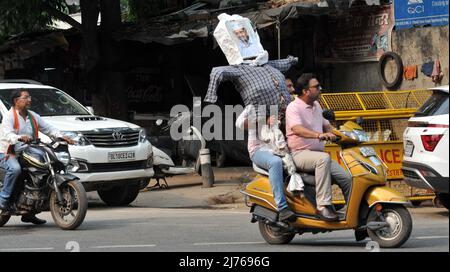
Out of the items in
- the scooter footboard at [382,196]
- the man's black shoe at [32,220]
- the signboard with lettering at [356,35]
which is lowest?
the man's black shoe at [32,220]

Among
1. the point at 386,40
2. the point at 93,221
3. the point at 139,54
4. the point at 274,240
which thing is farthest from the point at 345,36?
the point at 274,240

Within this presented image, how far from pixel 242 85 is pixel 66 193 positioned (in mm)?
2566

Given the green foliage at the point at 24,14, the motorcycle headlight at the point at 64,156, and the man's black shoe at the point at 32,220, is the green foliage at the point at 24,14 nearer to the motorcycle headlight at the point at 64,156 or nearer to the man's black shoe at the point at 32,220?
the motorcycle headlight at the point at 64,156

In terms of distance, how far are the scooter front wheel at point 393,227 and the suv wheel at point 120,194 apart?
6563mm

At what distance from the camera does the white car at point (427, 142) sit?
10555 mm

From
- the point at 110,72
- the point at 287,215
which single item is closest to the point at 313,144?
the point at 287,215

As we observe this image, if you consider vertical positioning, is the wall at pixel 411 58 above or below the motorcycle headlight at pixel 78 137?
above

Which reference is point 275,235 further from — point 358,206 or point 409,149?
point 409,149

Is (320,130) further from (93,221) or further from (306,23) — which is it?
(306,23)

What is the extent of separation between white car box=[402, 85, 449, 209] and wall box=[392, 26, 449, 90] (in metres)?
4.93

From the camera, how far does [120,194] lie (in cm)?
1480

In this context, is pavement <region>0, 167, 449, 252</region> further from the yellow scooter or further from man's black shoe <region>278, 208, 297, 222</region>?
man's black shoe <region>278, 208, 297, 222</region>

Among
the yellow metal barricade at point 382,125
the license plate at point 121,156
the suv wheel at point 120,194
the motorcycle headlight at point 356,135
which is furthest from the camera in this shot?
the suv wheel at point 120,194

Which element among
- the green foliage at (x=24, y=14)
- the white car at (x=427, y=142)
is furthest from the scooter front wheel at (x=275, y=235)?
the green foliage at (x=24, y=14)
